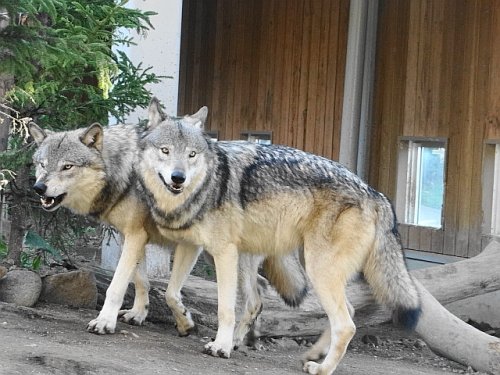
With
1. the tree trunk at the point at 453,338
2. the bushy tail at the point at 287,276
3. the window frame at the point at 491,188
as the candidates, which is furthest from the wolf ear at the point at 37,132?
the window frame at the point at 491,188

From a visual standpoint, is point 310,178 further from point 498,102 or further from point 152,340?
point 498,102

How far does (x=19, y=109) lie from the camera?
346 inches

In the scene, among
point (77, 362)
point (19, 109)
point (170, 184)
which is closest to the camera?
point (77, 362)

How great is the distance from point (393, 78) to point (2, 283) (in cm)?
626

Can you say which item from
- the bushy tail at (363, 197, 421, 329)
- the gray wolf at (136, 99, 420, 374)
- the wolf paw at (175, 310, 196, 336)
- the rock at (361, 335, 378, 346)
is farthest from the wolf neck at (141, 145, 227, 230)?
the rock at (361, 335, 378, 346)

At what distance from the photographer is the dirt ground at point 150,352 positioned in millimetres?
6221

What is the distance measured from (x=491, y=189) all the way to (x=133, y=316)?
4.81 metres

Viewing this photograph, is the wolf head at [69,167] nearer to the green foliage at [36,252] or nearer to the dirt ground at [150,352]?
the dirt ground at [150,352]

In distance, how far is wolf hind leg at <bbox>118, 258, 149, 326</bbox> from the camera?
800cm

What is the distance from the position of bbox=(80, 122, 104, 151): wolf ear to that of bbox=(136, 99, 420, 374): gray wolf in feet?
1.47

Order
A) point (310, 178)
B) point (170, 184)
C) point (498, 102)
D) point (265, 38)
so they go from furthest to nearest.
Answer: point (265, 38) < point (498, 102) < point (310, 178) < point (170, 184)

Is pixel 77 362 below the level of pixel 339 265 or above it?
below

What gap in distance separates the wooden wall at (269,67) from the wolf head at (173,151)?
6.09 m

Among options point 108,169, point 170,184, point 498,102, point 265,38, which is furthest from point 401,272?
point 265,38
